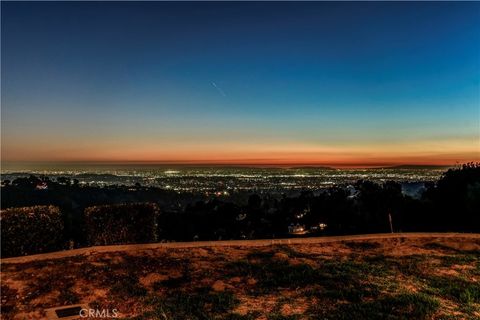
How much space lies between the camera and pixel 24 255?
29.0 feet

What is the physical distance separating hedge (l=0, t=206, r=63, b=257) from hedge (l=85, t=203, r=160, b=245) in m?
0.78

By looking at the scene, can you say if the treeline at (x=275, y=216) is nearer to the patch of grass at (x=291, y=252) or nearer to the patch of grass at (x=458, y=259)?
the patch of grass at (x=458, y=259)

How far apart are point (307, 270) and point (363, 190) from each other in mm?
11732

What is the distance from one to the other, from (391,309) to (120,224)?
6.97 m

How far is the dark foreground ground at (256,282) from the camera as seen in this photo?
550cm

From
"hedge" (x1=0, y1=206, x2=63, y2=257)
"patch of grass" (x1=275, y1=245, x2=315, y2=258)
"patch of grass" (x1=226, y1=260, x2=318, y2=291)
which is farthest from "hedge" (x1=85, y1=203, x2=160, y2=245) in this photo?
"patch of grass" (x1=275, y1=245, x2=315, y2=258)

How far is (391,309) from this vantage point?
5.40 m

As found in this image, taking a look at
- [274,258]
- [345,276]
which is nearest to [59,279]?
[274,258]

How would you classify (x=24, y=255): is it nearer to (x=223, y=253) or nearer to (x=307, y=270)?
(x=223, y=253)

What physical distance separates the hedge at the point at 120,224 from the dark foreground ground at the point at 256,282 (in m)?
0.82

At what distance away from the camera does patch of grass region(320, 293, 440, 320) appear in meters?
5.15

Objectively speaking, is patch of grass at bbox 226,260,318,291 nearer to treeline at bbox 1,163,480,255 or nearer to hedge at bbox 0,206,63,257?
treeline at bbox 1,163,480,255

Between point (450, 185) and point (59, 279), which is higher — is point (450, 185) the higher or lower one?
the higher one

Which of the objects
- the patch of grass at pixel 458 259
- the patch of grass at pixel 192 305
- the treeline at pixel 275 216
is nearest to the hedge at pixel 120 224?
the treeline at pixel 275 216
